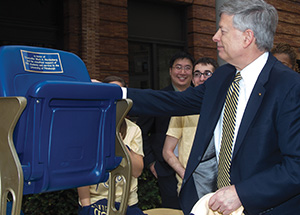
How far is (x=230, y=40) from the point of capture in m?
2.06

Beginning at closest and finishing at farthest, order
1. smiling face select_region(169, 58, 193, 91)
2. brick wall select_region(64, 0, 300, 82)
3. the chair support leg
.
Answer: the chair support leg → smiling face select_region(169, 58, 193, 91) → brick wall select_region(64, 0, 300, 82)

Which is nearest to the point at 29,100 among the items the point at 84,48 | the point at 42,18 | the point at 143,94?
the point at 143,94

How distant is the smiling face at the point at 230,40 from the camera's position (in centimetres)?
204

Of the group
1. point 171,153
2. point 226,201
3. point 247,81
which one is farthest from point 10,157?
point 171,153

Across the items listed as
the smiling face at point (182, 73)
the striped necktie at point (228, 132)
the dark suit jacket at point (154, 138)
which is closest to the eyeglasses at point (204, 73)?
the smiling face at point (182, 73)

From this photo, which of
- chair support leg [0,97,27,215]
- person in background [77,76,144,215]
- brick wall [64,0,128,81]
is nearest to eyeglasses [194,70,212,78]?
A: person in background [77,76,144,215]

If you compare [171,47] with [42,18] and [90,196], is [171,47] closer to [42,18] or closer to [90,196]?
[42,18]

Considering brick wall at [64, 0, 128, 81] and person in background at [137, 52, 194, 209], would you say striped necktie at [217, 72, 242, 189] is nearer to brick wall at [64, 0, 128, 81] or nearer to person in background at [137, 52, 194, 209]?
person in background at [137, 52, 194, 209]

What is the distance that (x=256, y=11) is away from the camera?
6.54 ft

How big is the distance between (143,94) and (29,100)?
0.90 meters

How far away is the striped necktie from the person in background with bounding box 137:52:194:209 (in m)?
1.50

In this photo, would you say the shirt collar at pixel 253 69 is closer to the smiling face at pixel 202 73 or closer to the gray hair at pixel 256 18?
the gray hair at pixel 256 18

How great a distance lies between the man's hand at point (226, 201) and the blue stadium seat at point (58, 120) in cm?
50

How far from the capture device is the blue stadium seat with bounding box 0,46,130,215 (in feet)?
4.99
